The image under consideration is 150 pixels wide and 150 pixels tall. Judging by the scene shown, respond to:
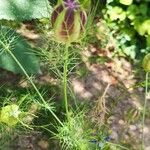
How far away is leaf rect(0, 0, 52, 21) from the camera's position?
1150 mm

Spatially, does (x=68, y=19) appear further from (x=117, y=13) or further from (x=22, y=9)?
(x=117, y=13)

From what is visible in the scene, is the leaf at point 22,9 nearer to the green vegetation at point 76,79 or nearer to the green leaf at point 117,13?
the green vegetation at point 76,79

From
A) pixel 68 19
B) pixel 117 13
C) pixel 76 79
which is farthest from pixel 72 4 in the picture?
pixel 117 13

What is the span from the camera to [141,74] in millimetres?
2412

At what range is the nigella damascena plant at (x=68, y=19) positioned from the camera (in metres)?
0.85

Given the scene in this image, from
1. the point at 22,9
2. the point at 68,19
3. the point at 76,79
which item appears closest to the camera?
the point at 68,19

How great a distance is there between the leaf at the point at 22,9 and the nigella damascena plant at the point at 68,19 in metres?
0.29

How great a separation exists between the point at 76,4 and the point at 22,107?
0.69m

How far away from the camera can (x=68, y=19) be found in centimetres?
85

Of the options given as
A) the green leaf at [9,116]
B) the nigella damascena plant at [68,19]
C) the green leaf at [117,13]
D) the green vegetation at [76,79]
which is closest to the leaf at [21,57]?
the green vegetation at [76,79]

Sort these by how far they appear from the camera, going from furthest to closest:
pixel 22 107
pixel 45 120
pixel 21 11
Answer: pixel 45 120 → pixel 22 107 → pixel 21 11

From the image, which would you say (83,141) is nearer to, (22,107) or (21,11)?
(22,107)

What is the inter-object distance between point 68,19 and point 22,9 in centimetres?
35

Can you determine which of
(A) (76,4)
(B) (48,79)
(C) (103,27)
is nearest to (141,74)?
(C) (103,27)
